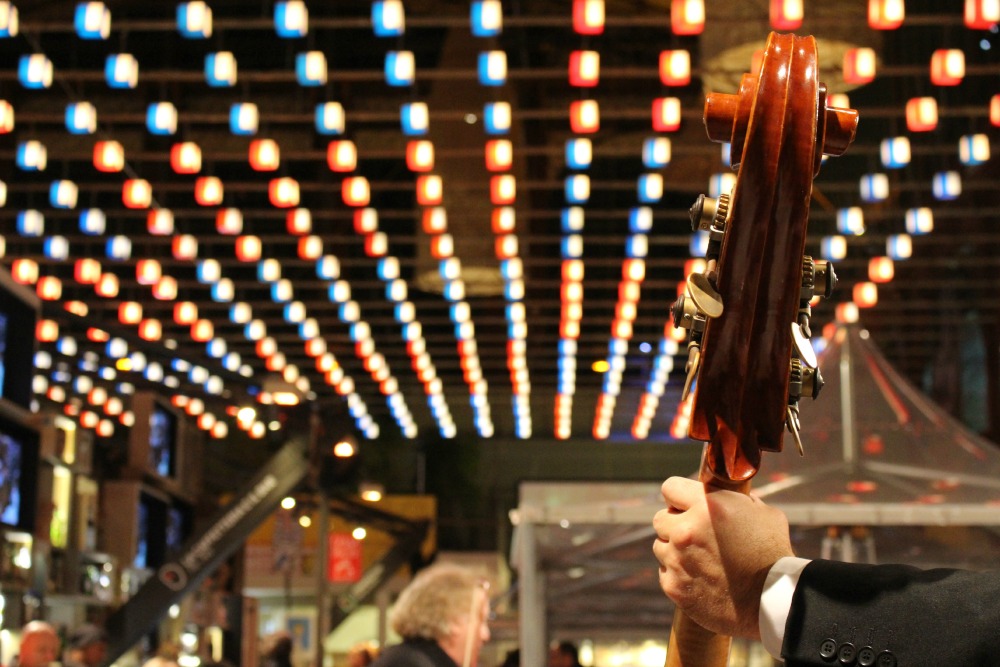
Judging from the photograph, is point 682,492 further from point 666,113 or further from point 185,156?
point 185,156

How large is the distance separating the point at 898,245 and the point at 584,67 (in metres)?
4.97

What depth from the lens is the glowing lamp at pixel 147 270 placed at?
44.9 feet

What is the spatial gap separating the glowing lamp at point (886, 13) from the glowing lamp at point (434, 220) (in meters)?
4.71

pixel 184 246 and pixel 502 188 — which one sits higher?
pixel 502 188

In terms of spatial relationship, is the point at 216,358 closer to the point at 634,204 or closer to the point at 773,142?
the point at 634,204

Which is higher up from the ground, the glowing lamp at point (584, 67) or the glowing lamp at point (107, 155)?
the glowing lamp at point (584, 67)

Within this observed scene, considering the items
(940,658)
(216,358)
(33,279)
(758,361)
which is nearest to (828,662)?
(940,658)

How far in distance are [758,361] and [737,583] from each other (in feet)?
0.71

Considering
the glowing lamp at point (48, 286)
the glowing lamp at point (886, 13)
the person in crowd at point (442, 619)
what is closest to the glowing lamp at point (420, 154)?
the glowing lamp at point (886, 13)

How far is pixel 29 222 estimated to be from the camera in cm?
1252

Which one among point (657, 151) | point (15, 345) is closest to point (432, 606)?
point (15, 345)

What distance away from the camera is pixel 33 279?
13.9m

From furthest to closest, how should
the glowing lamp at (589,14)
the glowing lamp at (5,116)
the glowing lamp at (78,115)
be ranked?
the glowing lamp at (78,115), the glowing lamp at (5,116), the glowing lamp at (589,14)

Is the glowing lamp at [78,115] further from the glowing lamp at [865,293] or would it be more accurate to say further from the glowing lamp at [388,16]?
the glowing lamp at [865,293]
